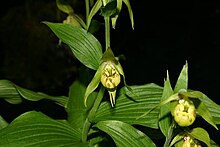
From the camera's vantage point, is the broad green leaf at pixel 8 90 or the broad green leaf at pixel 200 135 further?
the broad green leaf at pixel 8 90

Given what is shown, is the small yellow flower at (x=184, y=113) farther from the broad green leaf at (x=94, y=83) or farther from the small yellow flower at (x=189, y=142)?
the broad green leaf at (x=94, y=83)

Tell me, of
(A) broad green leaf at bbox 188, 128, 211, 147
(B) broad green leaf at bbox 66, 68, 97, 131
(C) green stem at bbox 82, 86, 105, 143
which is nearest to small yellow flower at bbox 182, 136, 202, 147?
(A) broad green leaf at bbox 188, 128, 211, 147

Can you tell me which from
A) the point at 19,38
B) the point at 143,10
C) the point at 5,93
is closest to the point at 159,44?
the point at 143,10

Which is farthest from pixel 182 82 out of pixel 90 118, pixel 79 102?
pixel 79 102

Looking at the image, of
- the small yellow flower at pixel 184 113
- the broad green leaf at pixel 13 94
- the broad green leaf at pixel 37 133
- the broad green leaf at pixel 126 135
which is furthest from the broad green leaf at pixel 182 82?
the broad green leaf at pixel 13 94

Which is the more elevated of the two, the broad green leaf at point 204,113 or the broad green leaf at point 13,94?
the broad green leaf at point 204,113

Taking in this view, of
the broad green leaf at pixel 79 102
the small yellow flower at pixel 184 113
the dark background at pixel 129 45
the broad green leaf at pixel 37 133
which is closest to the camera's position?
the small yellow flower at pixel 184 113
